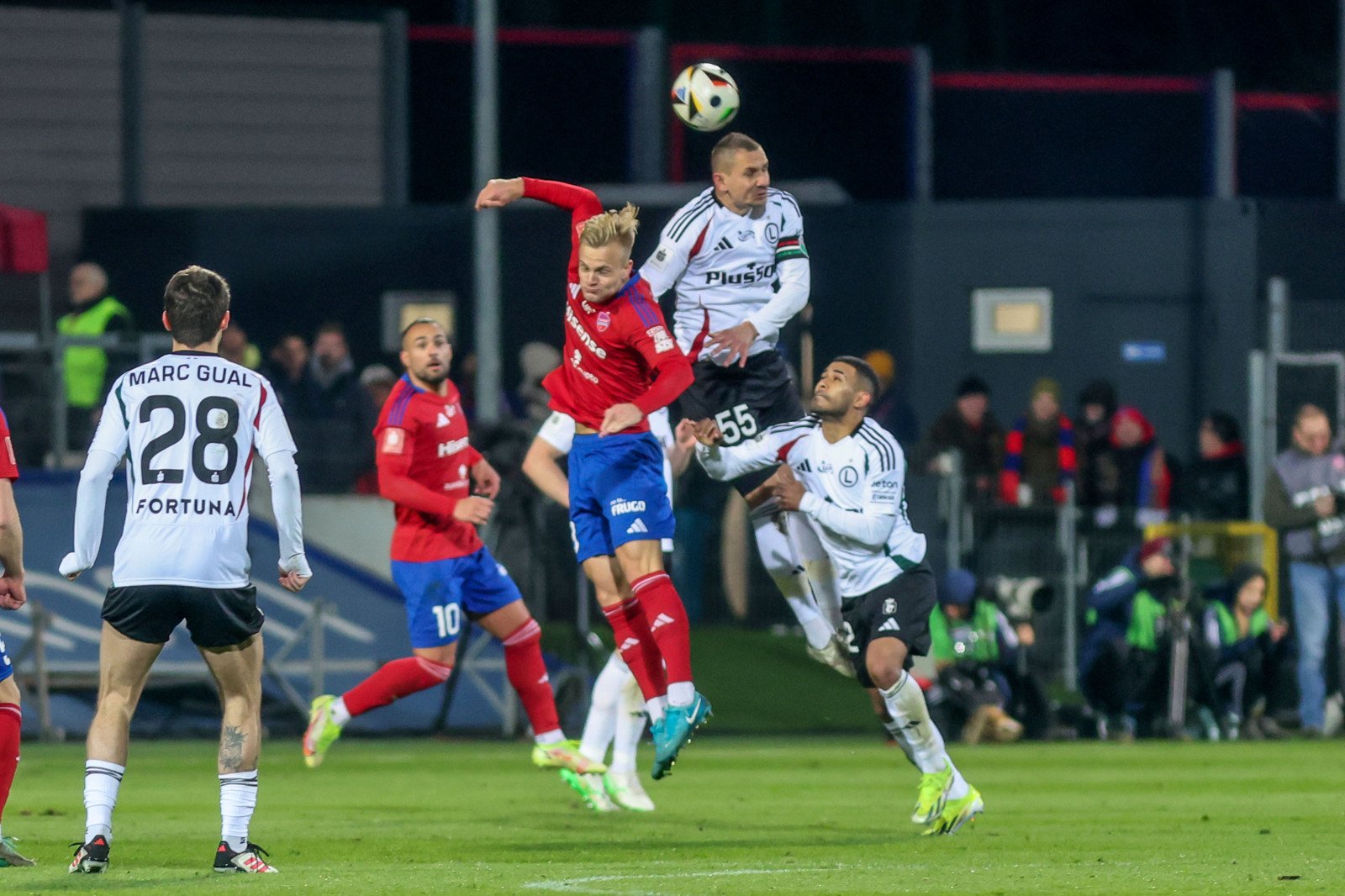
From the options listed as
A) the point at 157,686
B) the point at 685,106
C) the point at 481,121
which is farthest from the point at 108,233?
the point at 685,106

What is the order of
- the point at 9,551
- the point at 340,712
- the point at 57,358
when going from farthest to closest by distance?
the point at 57,358
the point at 340,712
the point at 9,551

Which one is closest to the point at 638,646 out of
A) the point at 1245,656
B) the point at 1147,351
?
the point at 1245,656

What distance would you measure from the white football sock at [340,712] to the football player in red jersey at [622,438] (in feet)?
6.52

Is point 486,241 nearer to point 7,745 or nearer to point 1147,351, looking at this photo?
point 1147,351

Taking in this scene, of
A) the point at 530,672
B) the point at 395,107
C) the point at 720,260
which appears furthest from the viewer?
the point at 395,107

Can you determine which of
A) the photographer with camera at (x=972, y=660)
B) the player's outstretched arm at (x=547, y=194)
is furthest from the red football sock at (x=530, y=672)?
the photographer with camera at (x=972, y=660)

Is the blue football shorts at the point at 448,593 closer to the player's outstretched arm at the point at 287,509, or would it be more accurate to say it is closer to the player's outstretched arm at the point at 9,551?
the player's outstretched arm at the point at 9,551

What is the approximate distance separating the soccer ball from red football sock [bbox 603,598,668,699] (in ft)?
7.15

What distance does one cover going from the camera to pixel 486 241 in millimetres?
19234

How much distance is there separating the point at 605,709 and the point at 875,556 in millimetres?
1696

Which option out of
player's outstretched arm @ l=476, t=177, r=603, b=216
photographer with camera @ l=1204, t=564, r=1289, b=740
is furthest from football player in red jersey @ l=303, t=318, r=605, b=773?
photographer with camera @ l=1204, t=564, r=1289, b=740

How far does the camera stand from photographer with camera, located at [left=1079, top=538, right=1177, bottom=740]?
56.9 feet

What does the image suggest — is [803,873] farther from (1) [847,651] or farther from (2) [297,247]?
(2) [297,247]

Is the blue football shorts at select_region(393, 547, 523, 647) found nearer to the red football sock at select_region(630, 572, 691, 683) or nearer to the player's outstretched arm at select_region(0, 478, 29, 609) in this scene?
the red football sock at select_region(630, 572, 691, 683)
